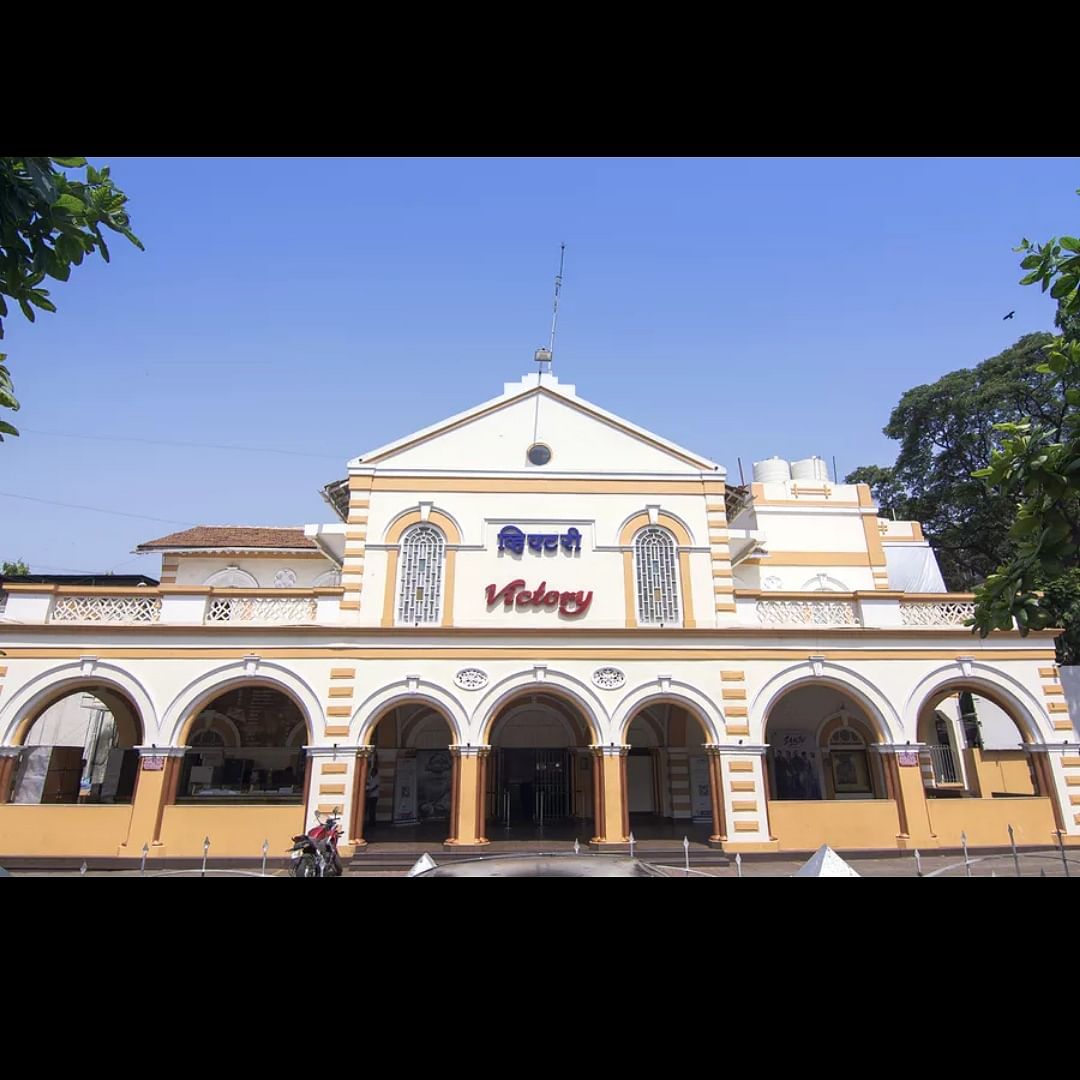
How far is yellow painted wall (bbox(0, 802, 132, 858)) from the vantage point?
12875 mm

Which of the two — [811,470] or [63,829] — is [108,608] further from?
[811,470]

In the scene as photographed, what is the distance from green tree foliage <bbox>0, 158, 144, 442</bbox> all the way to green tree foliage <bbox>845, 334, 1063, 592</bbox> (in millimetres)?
24322

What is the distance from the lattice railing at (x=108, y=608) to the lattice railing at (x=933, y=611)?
14.6 meters

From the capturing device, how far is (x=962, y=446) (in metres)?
25.6

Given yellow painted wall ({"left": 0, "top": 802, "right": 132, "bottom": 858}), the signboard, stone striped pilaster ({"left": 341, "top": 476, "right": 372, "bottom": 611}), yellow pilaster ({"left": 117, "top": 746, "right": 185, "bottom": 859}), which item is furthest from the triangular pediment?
yellow painted wall ({"left": 0, "top": 802, "right": 132, "bottom": 858})

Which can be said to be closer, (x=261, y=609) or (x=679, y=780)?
(x=261, y=609)

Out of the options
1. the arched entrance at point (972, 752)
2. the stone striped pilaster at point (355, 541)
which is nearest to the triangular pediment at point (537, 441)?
the stone striped pilaster at point (355, 541)

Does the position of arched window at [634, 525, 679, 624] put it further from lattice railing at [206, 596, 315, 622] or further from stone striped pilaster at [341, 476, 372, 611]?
lattice railing at [206, 596, 315, 622]

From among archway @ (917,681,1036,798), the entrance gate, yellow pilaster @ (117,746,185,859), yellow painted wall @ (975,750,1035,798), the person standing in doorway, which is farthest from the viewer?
yellow painted wall @ (975,750,1035,798)

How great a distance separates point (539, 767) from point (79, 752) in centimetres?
975

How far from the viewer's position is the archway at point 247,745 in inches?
709

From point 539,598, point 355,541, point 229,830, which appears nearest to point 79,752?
point 229,830

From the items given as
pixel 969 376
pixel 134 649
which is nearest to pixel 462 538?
pixel 134 649
